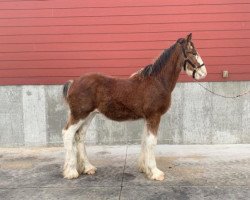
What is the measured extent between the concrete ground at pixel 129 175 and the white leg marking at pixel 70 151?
137mm

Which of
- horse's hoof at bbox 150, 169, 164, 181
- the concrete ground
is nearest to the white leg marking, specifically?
the concrete ground

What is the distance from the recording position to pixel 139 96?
567 cm

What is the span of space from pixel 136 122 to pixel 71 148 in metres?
2.57

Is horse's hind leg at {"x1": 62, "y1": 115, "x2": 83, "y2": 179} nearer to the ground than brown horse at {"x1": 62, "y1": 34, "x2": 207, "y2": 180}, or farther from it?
nearer to the ground

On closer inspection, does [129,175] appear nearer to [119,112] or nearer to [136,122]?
[119,112]

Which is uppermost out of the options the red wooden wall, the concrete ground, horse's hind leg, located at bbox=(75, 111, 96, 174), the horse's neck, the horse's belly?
the red wooden wall

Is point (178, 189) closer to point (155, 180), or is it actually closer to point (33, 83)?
point (155, 180)

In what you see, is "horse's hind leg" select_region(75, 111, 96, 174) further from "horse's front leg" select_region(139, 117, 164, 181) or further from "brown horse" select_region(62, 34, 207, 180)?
"horse's front leg" select_region(139, 117, 164, 181)

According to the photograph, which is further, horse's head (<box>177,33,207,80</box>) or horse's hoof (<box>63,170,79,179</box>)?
horse's hoof (<box>63,170,79,179</box>)

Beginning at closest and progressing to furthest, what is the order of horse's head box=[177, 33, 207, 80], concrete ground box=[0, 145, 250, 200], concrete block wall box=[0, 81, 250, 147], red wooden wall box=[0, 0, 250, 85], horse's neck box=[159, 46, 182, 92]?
concrete ground box=[0, 145, 250, 200], horse's head box=[177, 33, 207, 80], horse's neck box=[159, 46, 182, 92], red wooden wall box=[0, 0, 250, 85], concrete block wall box=[0, 81, 250, 147]

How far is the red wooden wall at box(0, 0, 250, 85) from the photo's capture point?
25.5 feet

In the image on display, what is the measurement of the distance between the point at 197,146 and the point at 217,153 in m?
0.72

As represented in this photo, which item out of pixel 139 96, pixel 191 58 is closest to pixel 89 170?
pixel 139 96

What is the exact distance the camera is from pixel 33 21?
792cm
